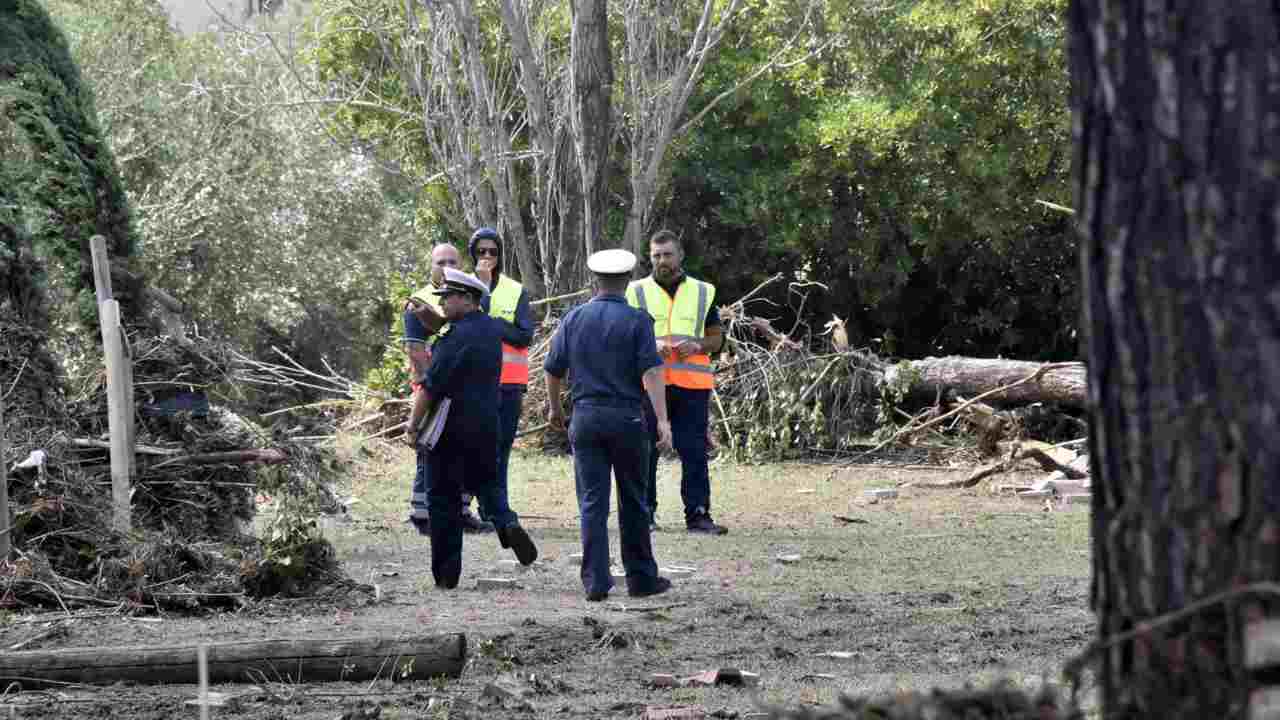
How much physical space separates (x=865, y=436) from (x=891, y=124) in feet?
16.9

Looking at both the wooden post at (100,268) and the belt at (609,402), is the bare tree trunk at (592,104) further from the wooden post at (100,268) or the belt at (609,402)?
the belt at (609,402)

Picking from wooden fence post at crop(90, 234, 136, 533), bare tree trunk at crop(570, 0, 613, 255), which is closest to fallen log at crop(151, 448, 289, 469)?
wooden fence post at crop(90, 234, 136, 533)

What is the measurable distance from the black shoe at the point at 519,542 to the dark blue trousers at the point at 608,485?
0.89 metres

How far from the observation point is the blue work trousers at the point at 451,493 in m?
9.41

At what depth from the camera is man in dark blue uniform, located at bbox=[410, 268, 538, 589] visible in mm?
9305

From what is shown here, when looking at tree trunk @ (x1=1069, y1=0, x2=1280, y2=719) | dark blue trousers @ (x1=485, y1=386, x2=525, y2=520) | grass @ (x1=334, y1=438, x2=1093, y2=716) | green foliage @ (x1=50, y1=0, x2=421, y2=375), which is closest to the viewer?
tree trunk @ (x1=1069, y1=0, x2=1280, y2=719)

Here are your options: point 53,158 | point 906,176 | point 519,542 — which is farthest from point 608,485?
point 906,176

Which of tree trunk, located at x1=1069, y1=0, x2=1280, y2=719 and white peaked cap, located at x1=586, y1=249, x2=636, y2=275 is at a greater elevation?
white peaked cap, located at x1=586, y1=249, x2=636, y2=275

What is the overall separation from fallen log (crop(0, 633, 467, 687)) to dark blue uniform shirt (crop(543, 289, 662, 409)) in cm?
276

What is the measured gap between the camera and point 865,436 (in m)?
18.0

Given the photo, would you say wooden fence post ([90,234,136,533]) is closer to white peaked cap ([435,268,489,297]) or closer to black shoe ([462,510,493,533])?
white peaked cap ([435,268,489,297])

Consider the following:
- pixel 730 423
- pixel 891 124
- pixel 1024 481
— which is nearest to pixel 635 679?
pixel 1024 481

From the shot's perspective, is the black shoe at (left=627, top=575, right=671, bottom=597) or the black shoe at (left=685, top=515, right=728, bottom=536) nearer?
the black shoe at (left=627, top=575, right=671, bottom=597)

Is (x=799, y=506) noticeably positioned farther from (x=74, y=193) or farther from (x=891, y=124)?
(x=891, y=124)
